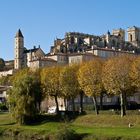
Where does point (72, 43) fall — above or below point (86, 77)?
above

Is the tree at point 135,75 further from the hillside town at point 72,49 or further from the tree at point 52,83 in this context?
the hillside town at point 72,49

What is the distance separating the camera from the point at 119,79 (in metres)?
64.6

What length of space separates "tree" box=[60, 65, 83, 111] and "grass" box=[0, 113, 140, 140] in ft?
18.2

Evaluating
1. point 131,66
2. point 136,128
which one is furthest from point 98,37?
point 136,128

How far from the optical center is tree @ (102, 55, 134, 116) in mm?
64281

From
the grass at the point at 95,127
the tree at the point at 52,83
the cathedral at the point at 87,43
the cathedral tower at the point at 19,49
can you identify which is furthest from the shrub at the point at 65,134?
the cathedral tower at the point at 19,49

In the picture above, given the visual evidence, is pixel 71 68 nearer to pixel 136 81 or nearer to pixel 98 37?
pixel 136 81

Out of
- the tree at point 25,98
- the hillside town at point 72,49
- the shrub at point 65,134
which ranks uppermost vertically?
the hillside town at point 72,49

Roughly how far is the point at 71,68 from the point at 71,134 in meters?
26.1

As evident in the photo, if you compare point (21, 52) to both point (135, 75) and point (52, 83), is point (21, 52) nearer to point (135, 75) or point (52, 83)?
point (52, 83)

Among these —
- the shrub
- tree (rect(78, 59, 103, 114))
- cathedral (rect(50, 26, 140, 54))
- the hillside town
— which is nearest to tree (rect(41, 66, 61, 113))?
tree (rect(78, 59, 103, 114))

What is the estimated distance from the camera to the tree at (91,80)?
2741 inches

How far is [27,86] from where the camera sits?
2886 inches

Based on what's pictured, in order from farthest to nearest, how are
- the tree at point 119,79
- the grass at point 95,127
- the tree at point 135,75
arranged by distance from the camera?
the tree at point 135,75 → the tree at point 119,79 → the grass at point 95,127
